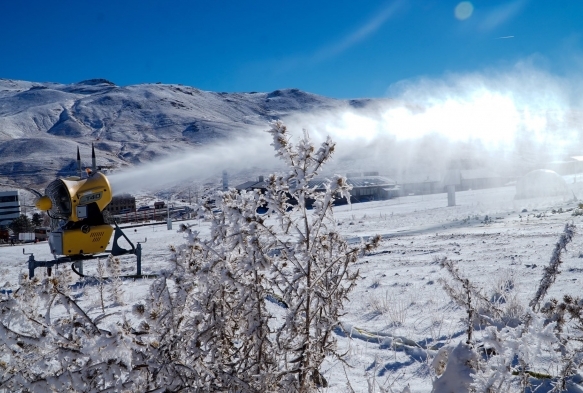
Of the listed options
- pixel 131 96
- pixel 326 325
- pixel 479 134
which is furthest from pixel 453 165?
pixel 131 96

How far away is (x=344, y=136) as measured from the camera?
68750 millimetres

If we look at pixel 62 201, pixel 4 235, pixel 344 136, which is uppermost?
pixel 344 136

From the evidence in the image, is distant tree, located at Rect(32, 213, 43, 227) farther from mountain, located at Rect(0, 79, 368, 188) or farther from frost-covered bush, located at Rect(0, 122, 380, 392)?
mountain, located at Rect(0, 79, 368, 188)

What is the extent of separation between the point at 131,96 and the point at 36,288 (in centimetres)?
18681

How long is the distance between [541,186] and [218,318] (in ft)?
116

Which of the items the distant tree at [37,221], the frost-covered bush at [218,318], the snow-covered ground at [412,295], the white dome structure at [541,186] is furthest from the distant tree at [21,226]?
the frost-covered bush at [218,318]

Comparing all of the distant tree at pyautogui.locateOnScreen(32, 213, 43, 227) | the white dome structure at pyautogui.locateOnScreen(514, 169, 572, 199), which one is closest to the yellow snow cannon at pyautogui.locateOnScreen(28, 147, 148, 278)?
the white dome structure at pyautogui.locateOnScreen(514, 169, 572, 199)

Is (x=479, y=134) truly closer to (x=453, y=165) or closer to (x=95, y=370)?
(x=453, y=165)

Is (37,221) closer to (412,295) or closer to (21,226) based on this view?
(21,226)

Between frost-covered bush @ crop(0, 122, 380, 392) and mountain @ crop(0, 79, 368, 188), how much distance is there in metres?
89.6

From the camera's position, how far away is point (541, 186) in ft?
107

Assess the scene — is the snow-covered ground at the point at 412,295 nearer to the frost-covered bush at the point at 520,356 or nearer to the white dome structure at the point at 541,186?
the frost-covered bush at the point at 520,356

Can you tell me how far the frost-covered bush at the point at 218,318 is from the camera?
179cm

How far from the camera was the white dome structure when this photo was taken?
31.7 m
